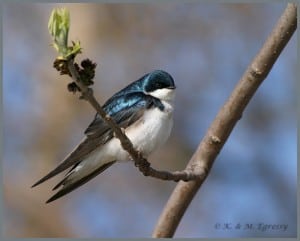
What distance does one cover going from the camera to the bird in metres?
2.27

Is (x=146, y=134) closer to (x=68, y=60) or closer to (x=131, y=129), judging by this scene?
(x=131, y=129)

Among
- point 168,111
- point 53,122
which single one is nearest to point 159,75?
point 168,111

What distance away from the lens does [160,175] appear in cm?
176

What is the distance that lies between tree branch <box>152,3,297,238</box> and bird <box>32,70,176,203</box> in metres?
0.41

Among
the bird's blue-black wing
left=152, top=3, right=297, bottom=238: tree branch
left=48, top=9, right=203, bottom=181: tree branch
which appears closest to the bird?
the bird's blue-black wing

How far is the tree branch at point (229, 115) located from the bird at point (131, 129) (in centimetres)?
41

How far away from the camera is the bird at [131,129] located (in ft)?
7.44

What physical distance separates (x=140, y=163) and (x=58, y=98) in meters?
2.06

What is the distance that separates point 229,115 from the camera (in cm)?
178

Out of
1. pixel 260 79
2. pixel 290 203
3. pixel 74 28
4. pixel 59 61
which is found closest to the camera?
pixel 59 61

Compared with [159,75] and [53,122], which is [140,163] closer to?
[159,75]

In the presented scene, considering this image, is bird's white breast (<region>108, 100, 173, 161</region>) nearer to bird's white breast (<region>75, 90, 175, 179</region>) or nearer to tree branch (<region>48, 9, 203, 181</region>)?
bird's white breast (<region>75, 90, 175, 179</region>)

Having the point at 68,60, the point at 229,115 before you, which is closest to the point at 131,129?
the point at 229,115

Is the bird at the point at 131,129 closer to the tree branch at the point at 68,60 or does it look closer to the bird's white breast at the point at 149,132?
the bird's white breast at the point at 149,132
